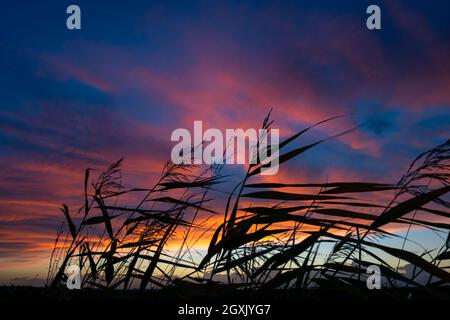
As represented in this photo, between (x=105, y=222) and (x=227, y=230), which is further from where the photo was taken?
(x=105, y=222)

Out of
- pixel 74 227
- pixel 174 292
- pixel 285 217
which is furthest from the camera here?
pixel 74 227

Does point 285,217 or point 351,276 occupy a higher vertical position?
point 285,217
